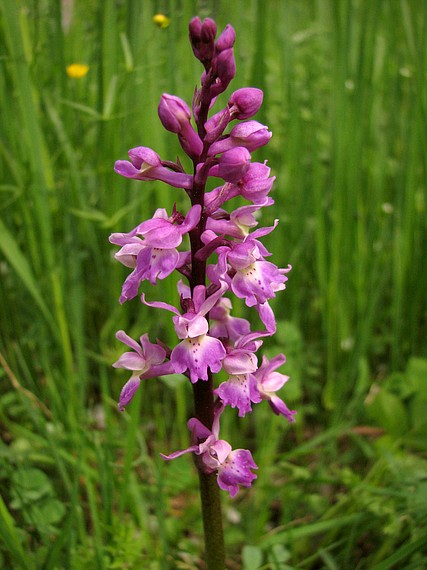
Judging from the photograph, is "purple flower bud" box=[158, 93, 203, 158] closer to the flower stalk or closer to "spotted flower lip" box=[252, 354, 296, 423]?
the flower stalk

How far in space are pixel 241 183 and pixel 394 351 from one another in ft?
4.57

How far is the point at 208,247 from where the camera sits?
1.14m

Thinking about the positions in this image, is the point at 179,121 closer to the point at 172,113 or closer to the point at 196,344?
the point at 172,113

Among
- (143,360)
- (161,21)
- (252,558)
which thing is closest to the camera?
(143,360)

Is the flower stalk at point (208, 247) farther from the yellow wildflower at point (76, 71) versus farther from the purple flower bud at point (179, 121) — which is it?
the yellow wildflower at point (76, 71)

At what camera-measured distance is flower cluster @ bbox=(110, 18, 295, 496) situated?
3.59 ft

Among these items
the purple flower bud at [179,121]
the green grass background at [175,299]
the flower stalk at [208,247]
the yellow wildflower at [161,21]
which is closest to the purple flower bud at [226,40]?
the flower stalk at [208,247]

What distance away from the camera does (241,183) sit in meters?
1.14

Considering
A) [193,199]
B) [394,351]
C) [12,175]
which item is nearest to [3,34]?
[12,175]

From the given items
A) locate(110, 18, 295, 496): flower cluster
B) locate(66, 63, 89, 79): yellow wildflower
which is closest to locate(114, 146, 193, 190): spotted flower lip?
locate(110, 18, 295, 496): flower cluster

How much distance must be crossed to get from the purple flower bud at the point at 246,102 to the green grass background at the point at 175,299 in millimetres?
863

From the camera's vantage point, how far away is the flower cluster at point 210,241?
43.1 inches

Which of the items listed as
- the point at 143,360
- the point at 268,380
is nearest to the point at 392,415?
the point at 268,380

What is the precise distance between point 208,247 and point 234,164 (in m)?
0.15
